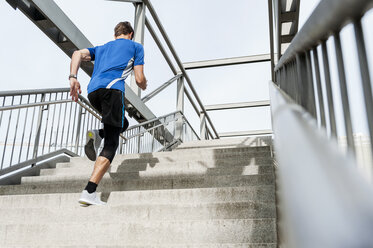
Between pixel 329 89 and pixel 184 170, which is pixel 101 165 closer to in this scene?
pixel 184 170

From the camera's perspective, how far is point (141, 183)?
2.95m

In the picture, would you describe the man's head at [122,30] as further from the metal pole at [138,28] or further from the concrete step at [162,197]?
the metal pole at [138,28]

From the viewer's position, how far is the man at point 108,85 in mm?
2623

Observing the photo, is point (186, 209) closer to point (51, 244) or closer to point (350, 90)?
point (51, 244)

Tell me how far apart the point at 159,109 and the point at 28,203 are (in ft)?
18.3

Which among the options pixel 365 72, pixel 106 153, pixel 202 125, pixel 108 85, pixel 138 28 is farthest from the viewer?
pixel 202 125

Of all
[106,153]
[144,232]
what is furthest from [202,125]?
[144,232]

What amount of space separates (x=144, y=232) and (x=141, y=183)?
0.92 m

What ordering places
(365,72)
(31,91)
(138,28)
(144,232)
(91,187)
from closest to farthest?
(365,72), (144,232), (91,187), (31,91), (138,28)

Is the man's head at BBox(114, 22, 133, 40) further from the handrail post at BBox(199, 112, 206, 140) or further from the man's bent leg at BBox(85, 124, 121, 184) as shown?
the handrail post at BBox(199, 112, 206, 140)

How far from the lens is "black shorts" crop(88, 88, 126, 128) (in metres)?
2.66

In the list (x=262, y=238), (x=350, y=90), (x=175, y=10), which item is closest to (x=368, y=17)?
(x=350, y=90)

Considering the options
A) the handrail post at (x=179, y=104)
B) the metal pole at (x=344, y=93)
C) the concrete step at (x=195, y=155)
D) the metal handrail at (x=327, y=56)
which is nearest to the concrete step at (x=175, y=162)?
the concrete step at (x=195, y=155)

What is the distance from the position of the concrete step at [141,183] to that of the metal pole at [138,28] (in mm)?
3148
